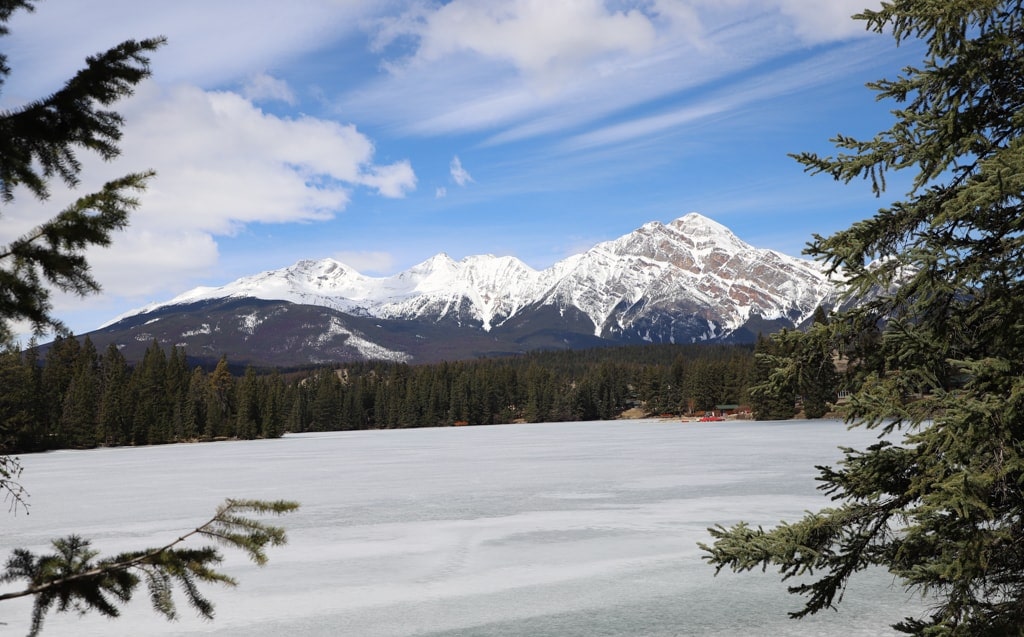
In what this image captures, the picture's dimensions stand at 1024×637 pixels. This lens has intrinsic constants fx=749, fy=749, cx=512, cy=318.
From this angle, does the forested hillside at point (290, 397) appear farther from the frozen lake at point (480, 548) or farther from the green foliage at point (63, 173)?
the green foliage at point (63, 173)

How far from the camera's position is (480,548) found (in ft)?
62.3

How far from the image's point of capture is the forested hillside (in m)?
88.5

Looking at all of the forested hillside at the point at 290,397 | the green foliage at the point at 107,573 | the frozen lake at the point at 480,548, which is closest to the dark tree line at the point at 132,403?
the forested hillside at the point at 290,397

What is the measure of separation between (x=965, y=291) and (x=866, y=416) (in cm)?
166

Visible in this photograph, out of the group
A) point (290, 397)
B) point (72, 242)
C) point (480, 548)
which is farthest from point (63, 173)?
point (290, 397)

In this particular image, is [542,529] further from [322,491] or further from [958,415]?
[958,415]

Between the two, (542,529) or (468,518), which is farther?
(468,518)

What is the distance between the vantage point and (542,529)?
21.5m

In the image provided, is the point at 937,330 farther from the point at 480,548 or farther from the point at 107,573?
the point at 480,548

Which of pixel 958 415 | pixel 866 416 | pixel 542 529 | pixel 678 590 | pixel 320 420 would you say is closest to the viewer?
pixel 958 415

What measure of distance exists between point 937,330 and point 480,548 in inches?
529

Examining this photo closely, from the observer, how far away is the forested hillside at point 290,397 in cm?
8850

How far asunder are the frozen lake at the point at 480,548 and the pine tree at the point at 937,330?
5.17m

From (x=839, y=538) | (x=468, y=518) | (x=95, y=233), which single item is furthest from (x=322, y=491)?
(x=95, y=233)
